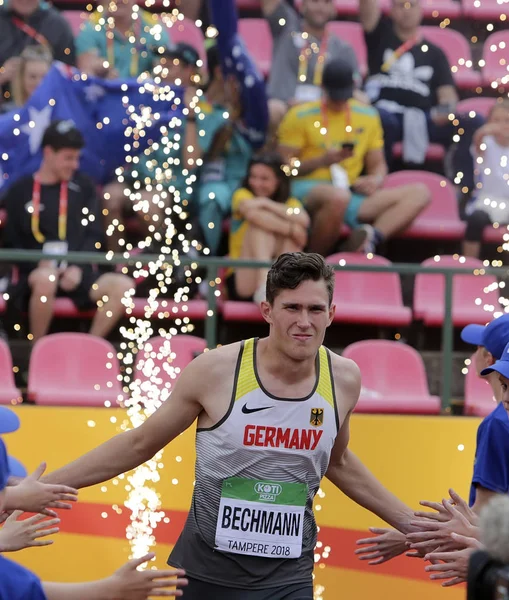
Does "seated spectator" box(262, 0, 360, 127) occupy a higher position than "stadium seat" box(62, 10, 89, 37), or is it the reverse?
"stadium seat" box(62, 10, 89, 37)

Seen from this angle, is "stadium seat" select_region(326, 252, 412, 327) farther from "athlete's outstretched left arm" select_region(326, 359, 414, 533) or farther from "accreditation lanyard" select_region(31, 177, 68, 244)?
"athlete's outstretched left arm" select_region(326, 359, 414, 533)

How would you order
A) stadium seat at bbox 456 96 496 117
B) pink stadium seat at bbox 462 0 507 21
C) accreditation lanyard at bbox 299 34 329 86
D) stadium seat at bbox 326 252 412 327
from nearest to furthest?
stadium seat at bbox 326 252 412 327
accreditation lanyard at bbox 299 34 329 86
stadium seat at bbox 456 96 496 117
pink stadium seat at bbox 462 0 507 21

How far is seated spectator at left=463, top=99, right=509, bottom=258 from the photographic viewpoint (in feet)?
27.7

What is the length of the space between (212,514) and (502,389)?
114 cm

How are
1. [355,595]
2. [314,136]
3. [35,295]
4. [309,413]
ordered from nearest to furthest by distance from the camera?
[309,413] < [355,595] < [35,295] < [314,136]

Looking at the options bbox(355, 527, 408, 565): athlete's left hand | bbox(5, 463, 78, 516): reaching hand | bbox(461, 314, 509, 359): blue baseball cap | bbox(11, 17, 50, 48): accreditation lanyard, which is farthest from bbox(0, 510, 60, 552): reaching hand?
bbox(11, 17, 50, 48): accreditation lanyard

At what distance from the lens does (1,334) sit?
7.21 m

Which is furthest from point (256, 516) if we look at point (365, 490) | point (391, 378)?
point (391, 378)

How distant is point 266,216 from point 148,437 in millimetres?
A: 3712

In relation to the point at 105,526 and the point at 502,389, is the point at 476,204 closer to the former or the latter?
the point at 105,526

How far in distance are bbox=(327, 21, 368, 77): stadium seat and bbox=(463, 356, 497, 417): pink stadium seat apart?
10.6 ft

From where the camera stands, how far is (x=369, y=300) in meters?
7.62

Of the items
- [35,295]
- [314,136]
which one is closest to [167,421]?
[35,295]

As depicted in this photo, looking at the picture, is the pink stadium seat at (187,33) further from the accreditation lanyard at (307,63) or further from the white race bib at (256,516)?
the white race bib at (256,516)
